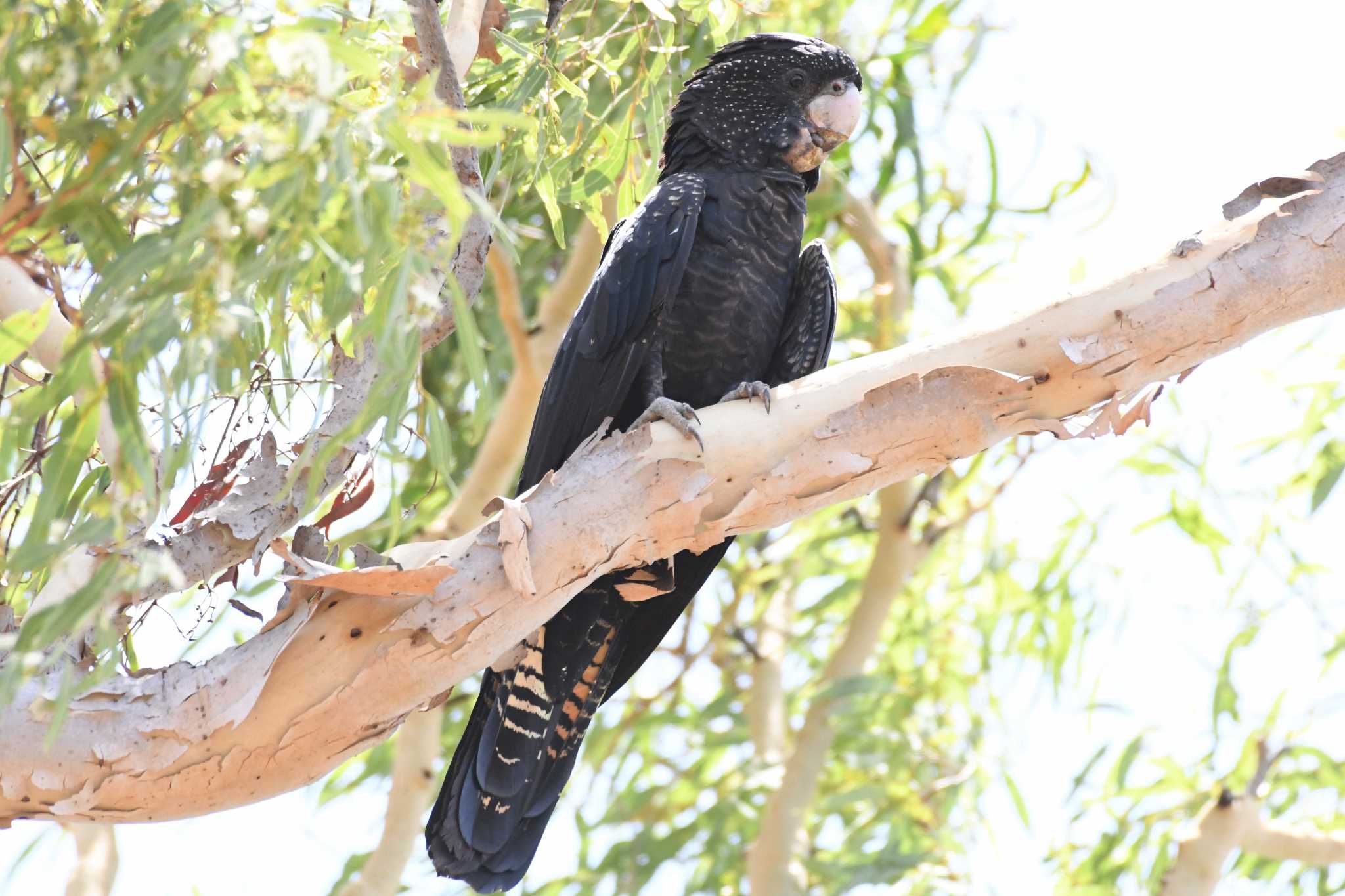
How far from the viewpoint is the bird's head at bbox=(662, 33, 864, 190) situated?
2.30 m

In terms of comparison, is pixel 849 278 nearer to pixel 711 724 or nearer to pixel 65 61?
pixel 711 724

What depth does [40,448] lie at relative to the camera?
1.71 metres

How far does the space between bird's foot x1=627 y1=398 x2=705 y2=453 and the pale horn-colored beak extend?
2.88 ft

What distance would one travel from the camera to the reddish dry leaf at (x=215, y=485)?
1.81 meters

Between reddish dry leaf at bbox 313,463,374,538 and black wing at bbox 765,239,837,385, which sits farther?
black wing at bbox 765,239,837,385

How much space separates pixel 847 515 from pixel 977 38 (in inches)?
55.5

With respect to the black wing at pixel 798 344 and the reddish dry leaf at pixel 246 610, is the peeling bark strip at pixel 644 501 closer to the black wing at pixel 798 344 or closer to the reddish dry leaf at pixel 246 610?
the reddish dry leaf at pixel 246 610

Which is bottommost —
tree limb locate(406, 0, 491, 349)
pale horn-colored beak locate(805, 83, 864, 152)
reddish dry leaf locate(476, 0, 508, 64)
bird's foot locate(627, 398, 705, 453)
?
bird's foot locate(627, 398, 705, 453)

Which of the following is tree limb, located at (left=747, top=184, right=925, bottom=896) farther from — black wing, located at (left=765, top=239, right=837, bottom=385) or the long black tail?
the long black tail

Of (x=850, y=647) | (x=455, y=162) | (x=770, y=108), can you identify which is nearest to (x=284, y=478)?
(x=455, y=162)

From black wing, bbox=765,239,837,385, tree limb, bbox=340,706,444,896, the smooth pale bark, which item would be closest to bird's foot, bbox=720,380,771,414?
black wing, bbox=765,239,837,385

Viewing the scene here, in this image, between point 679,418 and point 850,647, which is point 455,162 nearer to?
point 679,418

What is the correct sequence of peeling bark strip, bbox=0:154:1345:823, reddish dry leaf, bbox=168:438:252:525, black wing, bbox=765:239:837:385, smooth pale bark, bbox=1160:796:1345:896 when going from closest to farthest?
peeling bark strip, bbox=0:154:1345:823, reddish dry leaf, bbox=168:438:252:525, black wing, bbox=765:239:837:385, smooth pale bark, bbox=1160:796:1345:896

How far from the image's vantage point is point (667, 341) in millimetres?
2160
